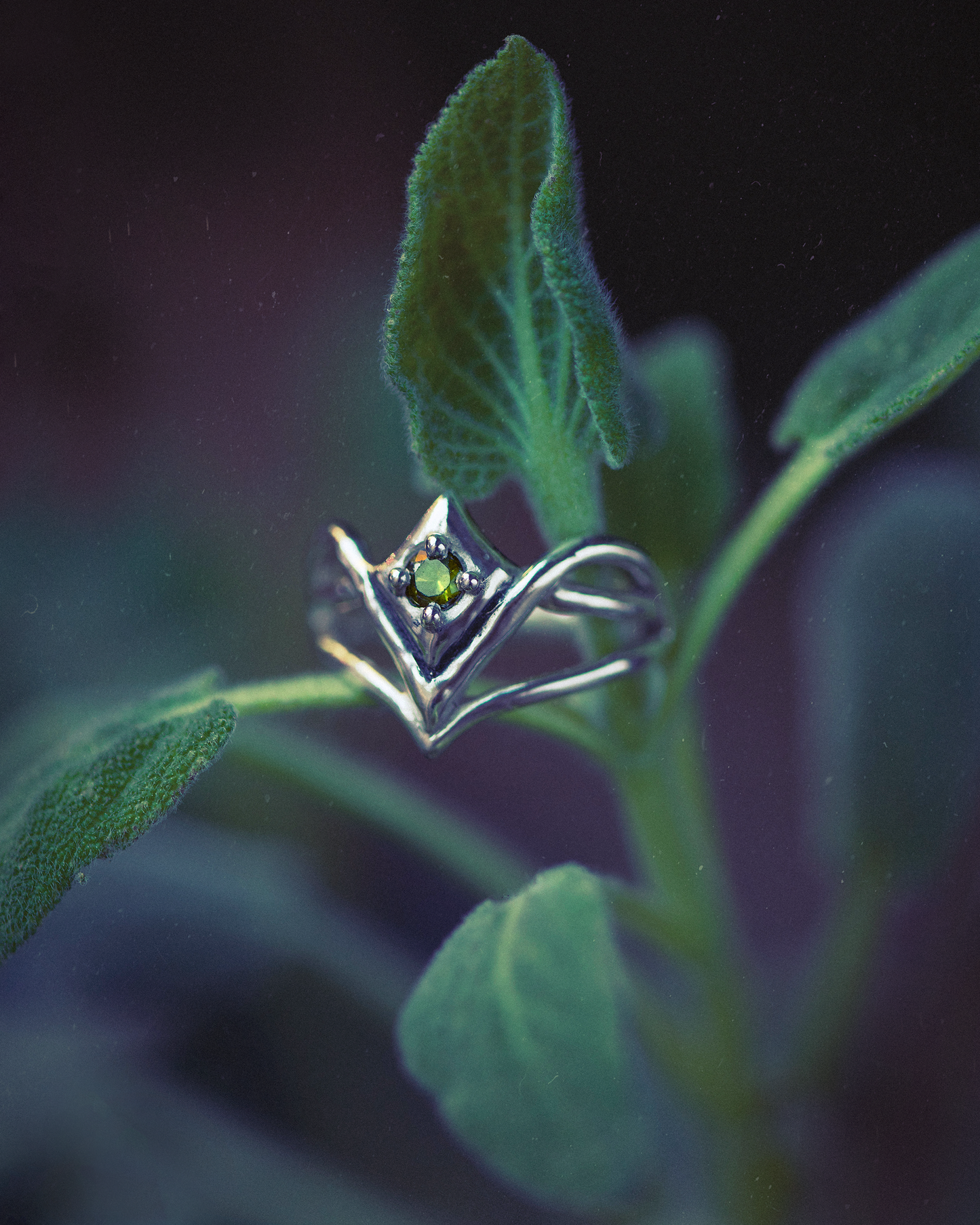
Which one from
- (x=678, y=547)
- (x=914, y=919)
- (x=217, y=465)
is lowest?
(x=914, y=919)

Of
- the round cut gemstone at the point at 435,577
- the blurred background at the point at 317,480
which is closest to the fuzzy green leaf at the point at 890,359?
the blurred background at the point at 317,480

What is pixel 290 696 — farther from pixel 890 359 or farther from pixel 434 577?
pixel 890 359

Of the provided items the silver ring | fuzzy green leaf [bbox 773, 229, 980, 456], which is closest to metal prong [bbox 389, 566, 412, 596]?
the silver ring

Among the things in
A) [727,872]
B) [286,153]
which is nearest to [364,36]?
[286,153]

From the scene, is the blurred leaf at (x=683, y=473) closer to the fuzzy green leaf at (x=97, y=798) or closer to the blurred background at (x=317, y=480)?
the blurred background at (x=317, y=480)

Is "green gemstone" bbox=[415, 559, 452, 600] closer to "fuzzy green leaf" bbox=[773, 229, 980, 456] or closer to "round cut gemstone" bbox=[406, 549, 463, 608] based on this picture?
"round cut gemstone" bbox=[406, 549, 463, 608]

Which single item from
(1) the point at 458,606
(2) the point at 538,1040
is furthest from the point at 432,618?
(2) the point at 538,1040

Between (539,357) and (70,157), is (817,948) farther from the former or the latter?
(70,157)
